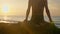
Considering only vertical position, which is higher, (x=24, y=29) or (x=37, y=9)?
(x=37, y=9)

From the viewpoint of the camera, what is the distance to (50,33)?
2414 mm

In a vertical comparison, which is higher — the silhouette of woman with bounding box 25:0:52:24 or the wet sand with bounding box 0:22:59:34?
the silhouette of woman with bounding box 25:0:52:24

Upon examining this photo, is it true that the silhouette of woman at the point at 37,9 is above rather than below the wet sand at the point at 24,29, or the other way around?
above

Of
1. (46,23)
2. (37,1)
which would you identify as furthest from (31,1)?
(46,23)

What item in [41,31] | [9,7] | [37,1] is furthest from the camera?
[9,7]

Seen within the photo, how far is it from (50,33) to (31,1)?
0.63 metres

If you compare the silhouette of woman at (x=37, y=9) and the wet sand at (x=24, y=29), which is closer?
the wet sand at (x=24, y=29)

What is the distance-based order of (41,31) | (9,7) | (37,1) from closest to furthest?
(41,31), (37,1), (9,7)

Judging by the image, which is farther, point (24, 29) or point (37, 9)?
point (37, 9)

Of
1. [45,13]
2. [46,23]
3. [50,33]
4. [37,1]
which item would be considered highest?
[37,1]

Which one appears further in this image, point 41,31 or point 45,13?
point 45,13

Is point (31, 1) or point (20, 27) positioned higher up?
point (31, 1)

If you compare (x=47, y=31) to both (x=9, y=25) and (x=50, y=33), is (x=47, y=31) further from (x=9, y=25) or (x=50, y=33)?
(x=9, y=25)

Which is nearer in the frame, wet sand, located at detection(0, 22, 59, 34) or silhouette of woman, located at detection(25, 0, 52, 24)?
wet sand, located at detection(0, 22, 59, 34)
